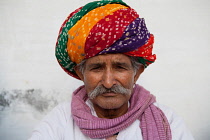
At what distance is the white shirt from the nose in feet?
1.18

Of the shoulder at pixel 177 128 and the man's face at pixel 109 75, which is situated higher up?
the man's face at pixel 109 75

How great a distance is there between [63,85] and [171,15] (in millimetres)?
1355

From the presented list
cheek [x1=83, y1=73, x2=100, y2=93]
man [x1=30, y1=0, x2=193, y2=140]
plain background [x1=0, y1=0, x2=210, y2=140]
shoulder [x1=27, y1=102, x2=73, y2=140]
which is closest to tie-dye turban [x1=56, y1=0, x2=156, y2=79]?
man [x1=30, y1=0, x2=193, y2=140]

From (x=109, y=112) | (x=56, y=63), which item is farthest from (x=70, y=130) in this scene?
(x=56, y=63)

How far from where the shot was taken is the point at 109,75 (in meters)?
1.44

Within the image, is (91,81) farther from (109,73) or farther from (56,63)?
(56,63)

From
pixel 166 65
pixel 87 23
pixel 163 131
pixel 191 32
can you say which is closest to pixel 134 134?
pixel 163 131

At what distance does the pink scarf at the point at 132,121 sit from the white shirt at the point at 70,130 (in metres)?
0.06

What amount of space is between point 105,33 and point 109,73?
0.26 metres

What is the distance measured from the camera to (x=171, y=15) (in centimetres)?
235

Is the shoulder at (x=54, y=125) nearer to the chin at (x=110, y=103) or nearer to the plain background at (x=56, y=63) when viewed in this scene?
the chin at (x=110, y=103)

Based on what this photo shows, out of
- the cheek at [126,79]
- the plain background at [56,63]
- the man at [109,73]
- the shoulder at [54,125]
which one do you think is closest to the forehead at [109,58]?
the man at [109,73]

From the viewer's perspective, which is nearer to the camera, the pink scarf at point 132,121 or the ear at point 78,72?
the pink scarf at point 132,121

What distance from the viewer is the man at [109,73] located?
1402 mm
